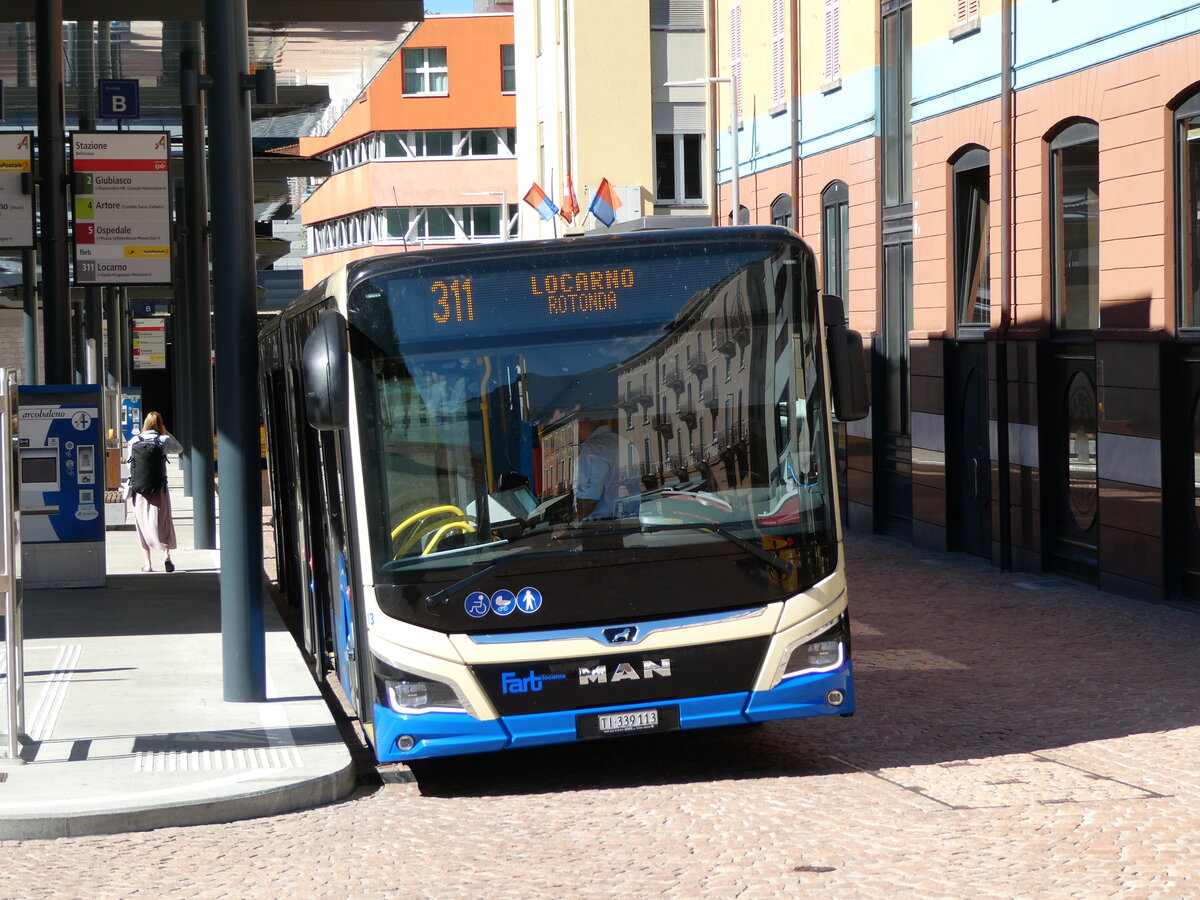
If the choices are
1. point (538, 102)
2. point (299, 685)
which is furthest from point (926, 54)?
point (538, 102)

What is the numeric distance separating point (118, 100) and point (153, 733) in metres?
12.8

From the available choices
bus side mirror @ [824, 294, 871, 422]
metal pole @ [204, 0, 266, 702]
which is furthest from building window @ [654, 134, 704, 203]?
bus side mirror @ [824, 294, 871, 422]

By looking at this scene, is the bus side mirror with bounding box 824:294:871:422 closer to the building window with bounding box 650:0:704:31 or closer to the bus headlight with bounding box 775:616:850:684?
the bus headlight with bounding box 775:616:850:684

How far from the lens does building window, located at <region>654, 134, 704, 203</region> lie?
39688 mm

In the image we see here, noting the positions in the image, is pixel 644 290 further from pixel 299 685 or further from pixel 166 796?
pixel 299 685

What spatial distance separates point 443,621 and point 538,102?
40.5 m

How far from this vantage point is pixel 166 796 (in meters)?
7.88

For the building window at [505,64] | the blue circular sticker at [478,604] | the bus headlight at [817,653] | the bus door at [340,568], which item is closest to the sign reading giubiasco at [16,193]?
the bus door at [340,568]

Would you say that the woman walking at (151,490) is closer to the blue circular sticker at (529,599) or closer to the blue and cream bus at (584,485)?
the blue and cream bus at (584,485)

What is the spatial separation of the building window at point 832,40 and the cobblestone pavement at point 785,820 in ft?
46.7

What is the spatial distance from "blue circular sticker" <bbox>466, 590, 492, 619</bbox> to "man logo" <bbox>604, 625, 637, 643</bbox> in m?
0.57

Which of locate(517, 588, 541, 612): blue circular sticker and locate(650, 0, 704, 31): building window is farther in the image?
locate(650, 0, 704, 31): building window

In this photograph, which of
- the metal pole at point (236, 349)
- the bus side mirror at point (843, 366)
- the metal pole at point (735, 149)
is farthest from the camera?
the metal pole at point (735, 149)

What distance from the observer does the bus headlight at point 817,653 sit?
8.50 meters
